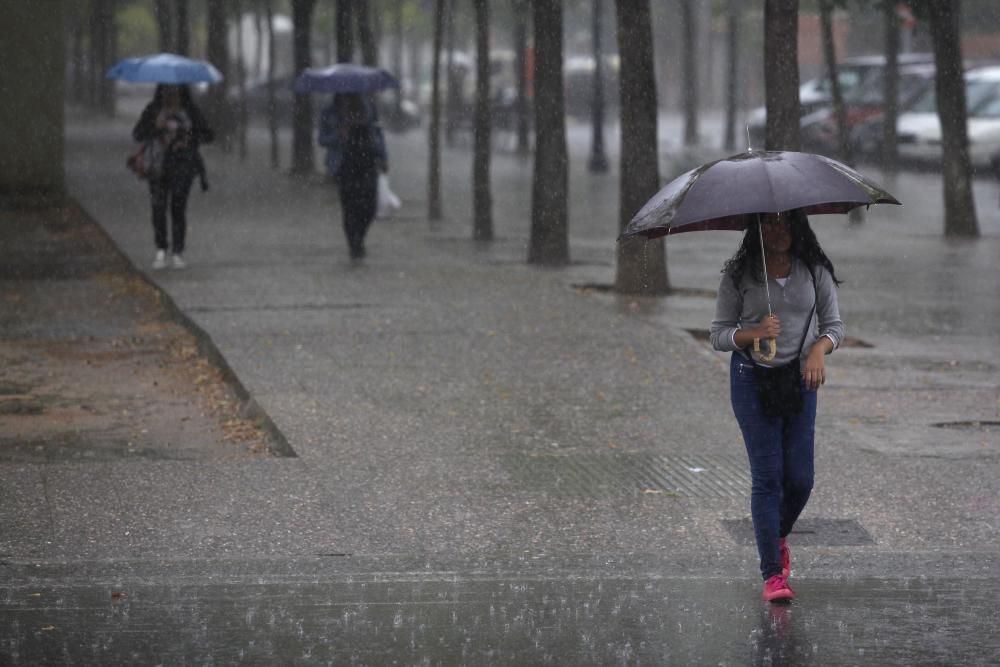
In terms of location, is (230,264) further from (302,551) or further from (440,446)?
(302,551)

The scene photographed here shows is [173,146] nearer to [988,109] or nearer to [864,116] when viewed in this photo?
[988,109]

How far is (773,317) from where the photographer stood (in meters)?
6.03

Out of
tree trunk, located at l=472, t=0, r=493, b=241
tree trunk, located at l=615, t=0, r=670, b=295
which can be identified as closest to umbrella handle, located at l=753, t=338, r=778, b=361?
tree trunk, located at l=615, t=0, r=670, b=295

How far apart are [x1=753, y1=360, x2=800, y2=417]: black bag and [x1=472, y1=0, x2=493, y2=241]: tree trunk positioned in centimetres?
1313

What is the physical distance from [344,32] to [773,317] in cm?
2074

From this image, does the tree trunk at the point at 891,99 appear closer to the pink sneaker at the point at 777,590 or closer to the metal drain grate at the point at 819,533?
the metal drain grate at the point at 819,533

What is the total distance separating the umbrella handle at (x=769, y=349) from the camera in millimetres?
6066

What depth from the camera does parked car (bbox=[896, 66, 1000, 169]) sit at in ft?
101

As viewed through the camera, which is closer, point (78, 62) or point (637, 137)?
point (637, 137)

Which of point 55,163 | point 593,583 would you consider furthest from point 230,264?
point 593,583

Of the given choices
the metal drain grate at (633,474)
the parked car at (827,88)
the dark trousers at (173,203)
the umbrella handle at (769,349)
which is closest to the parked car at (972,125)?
the parked car at (827,88)

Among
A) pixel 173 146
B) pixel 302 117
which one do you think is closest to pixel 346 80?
pixel 173 146

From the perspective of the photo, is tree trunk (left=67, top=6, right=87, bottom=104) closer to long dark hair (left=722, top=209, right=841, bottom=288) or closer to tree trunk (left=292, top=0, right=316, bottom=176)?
tree trunk (left=292, top=0, right=316, bottom=176)

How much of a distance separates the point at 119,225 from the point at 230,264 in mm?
3958
